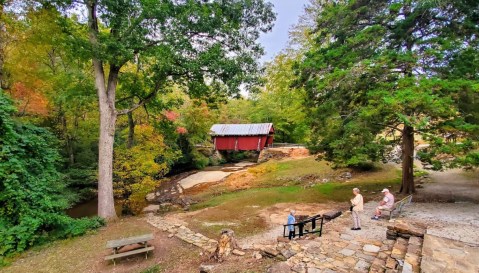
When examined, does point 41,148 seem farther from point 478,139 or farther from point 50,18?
point 478,139

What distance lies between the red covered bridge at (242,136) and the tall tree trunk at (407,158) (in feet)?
62.4

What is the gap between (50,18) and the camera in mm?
9727

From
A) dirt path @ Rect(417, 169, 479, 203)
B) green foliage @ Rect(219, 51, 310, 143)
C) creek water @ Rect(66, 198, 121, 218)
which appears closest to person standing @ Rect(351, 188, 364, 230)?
dirt path @ Rect(417, 169, 479, 203)

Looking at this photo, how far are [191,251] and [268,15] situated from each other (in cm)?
983

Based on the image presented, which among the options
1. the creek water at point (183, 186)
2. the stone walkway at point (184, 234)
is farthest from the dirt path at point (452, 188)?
the creek water at point (183, 186)

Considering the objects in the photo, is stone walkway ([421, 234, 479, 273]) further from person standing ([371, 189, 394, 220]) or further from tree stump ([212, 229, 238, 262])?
tree stump ([212, 229, 238, 262])

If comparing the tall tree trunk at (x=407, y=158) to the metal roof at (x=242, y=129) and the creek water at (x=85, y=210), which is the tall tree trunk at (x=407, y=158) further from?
the metal roof at (x=242, y=129)

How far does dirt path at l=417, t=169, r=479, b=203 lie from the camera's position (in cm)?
1086

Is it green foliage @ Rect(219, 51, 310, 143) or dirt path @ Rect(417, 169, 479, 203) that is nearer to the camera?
dirt path @ Rect(417, 169, 479, 203)

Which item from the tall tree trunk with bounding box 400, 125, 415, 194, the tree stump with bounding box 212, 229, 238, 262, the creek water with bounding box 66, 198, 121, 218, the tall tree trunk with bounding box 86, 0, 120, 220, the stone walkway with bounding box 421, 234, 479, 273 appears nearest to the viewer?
the stone walkway with bounding box 421, 234, 479, 273

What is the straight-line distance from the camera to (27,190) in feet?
25.1

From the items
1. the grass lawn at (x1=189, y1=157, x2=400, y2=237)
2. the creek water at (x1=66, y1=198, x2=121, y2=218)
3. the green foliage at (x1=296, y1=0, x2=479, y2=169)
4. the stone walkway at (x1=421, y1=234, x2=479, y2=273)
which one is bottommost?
the creek water at (x1=66, y1=198, x2=121, y2=218)

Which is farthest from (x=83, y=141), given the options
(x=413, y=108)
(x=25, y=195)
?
(x=413, y=108)

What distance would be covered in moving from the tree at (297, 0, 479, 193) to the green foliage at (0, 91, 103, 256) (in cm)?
1087
